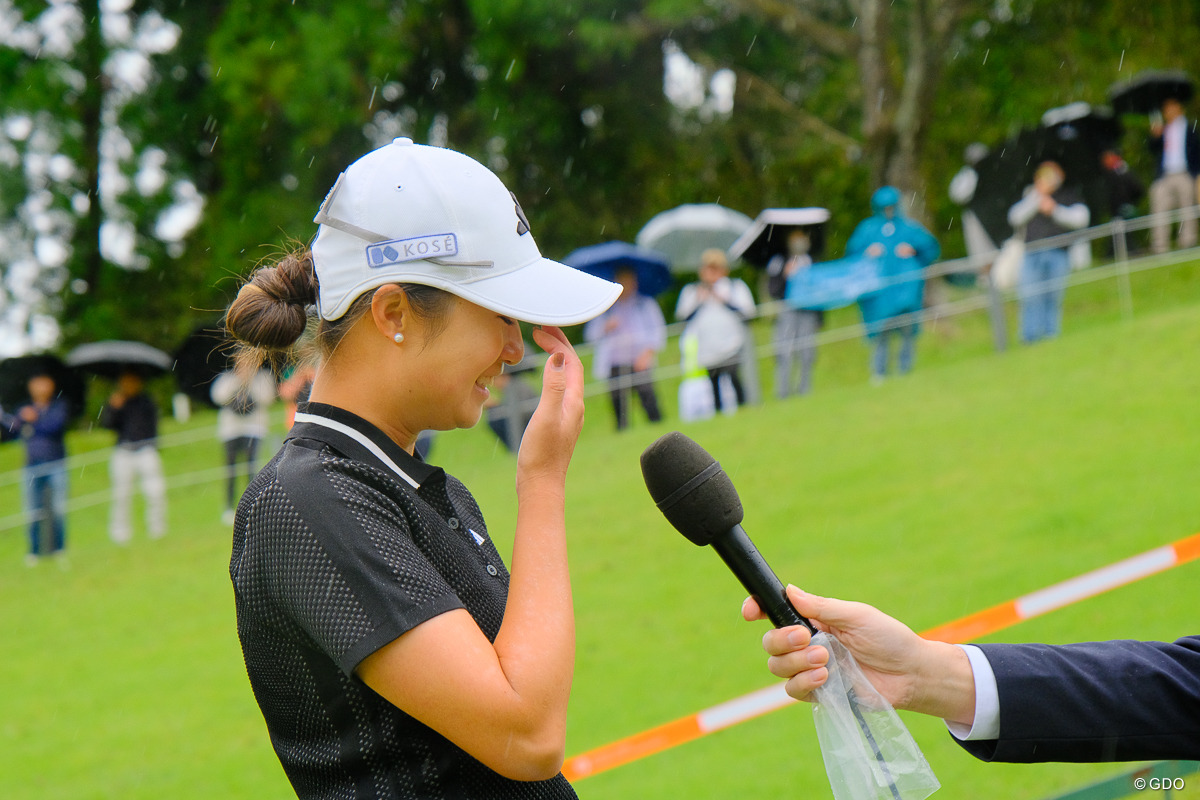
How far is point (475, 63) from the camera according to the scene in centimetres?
2533

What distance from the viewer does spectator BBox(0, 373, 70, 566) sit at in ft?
38.9

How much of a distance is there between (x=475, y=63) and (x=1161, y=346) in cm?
1770

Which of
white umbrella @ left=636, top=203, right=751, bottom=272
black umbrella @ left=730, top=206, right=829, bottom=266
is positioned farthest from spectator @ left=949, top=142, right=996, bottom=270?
white umbrella @ left=636, top=203, right=751, bottom=272

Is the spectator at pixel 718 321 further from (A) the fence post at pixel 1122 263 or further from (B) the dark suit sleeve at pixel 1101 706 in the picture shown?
(B) the dark suit sleeve at pixel 1101 706

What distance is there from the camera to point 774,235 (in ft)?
46.8

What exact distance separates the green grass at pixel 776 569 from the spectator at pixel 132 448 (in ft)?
1.95

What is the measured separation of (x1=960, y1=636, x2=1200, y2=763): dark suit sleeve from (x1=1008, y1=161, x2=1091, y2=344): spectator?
10.9 metres

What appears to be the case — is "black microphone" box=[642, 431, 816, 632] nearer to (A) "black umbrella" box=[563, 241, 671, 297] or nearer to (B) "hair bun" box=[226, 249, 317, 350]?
(B) "hair bun" box=[226, 249, 317, 350]

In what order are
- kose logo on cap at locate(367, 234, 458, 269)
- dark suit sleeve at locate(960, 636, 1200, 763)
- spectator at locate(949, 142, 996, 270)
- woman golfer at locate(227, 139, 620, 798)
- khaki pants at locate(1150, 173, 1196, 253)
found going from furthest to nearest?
spectator at locate(949, 142, 996, 270)
khaki pants at locate(1150, 173, 1196, 253)
dark suit sleeve at locate(960, 636, 1200, 763)
kose logo on cap at locate(367, 234, 458, 269)
woman golfer at locate(227, 139, 620, 798)

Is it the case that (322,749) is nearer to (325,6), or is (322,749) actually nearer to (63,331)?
(325,6)

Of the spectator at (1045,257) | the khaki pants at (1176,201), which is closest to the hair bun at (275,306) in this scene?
the spectator at (1045,257)

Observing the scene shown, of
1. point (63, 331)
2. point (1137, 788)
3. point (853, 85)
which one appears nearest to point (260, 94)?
point (63, 331)

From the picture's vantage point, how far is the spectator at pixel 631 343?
498 inches

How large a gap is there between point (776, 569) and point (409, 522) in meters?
5.51
